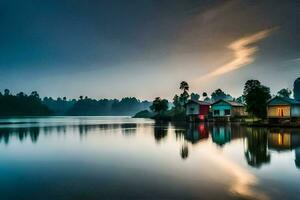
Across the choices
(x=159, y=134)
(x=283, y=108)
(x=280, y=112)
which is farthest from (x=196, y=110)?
(x=159, y=134)

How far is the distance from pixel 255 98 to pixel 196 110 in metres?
28.0

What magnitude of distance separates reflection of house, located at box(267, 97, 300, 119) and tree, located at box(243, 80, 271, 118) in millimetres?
1732

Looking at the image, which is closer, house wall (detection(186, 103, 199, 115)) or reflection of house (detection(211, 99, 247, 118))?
reflection of house (detection(211, 99, 247, 118))

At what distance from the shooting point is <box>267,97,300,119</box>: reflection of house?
177ft

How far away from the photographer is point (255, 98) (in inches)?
2295

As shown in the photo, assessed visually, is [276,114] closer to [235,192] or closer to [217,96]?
[235,192]

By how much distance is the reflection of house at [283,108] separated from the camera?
5381cm

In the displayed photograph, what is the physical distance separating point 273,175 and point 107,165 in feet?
35.5

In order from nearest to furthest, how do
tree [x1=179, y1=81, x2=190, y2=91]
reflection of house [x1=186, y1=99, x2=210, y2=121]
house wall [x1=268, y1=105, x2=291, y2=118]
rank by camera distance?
house wall [x1=268, y1=105, x2=291, y2=118] → reflection of house [x1=186, y1=99, x2=210, y2=121] → tree [x1=179, y1=81, x2=190, y2=91]

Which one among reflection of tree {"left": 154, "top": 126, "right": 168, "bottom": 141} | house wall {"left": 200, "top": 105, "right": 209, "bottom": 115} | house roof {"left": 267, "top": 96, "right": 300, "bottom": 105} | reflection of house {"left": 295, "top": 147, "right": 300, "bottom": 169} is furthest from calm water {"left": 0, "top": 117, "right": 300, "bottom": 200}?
house wall {"left": 200, "top": 105, "right": 209, "bottom": 115}

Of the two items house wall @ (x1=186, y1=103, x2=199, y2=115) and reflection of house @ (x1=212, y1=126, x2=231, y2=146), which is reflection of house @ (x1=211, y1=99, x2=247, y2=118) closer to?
house wall @ (x1=186, y1=103, x2=199, y2=115)

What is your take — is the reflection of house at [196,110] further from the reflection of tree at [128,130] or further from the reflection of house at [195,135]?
the reflection of house at [195,135]

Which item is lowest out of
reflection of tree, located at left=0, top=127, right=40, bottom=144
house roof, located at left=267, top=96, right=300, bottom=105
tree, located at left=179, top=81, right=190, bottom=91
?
reflection of tree, located at left=0, top=127, right=40, bottom=144

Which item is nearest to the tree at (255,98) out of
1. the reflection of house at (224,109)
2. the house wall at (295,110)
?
the house wall at (295,110)
